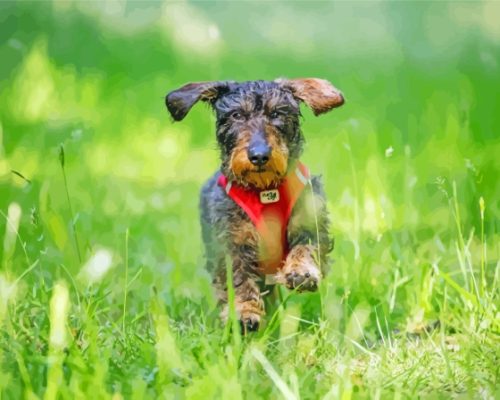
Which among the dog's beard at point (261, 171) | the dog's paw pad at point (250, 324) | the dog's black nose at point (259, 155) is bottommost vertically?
the dog's paw pad at point (250, 324)

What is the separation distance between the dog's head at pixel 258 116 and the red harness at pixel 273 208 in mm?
38

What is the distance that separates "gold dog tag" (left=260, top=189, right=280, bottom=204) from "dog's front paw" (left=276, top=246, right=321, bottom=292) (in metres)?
0.18

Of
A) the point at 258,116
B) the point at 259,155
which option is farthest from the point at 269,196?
the point at 258,116

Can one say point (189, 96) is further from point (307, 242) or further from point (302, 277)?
point (302, 277)

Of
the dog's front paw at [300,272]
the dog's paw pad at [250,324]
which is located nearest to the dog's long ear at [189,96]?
the dog's front paw at [300,272]

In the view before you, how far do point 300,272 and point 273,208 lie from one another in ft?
0.88

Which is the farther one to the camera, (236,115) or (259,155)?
(236,115)

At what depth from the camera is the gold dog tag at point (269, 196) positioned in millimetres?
3416

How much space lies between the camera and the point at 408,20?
15.8 ft

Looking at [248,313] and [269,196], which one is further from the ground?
[269,196]

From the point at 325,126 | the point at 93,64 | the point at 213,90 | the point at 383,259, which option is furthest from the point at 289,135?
the point at 93,64

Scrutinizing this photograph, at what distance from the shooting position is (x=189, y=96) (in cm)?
358

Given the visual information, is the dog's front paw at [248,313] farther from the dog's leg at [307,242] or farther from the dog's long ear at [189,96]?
the dog's long ear at [189,96]

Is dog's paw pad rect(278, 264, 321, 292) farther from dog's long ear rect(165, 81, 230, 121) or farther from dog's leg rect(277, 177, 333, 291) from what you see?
dog's long ear rect(165, 81, 230, 121)
